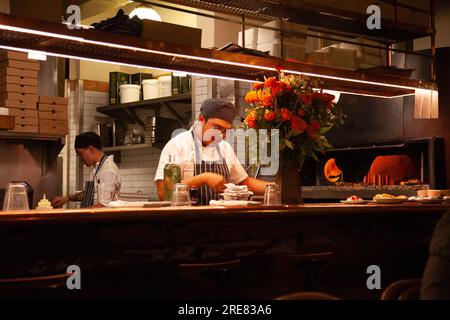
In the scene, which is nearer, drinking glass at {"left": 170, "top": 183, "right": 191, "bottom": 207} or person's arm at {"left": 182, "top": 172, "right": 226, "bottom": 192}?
drinking glass at {"left": 170, "top": 183, "right": 191, "bottom": 207}

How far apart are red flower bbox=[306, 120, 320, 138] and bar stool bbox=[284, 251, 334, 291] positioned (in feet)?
2.54

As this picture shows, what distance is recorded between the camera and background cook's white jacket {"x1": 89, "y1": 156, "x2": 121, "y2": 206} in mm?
5613

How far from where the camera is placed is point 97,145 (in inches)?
235

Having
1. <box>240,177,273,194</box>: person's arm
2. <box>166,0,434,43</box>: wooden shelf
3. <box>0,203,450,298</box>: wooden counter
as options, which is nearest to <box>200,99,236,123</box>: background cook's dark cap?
<box>240,177,273,194</box>: person's arm

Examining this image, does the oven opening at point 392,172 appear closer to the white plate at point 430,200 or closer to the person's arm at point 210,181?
the white plate at point 430,200

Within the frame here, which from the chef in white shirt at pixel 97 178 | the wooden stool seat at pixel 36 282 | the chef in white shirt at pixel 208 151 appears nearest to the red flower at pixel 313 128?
the chef in white shirt at pixel 208 151

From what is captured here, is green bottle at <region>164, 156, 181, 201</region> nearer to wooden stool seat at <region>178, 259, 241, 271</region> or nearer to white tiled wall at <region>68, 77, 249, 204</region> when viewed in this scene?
wooden stool seat at <region>178, 259, 241, 271</region>

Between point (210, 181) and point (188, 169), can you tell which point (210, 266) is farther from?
point (188, 169)

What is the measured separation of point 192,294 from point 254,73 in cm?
189

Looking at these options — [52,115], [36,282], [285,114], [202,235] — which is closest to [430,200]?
[285,114]

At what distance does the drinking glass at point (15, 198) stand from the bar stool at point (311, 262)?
1.47 m

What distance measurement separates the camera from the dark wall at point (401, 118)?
259 inches
